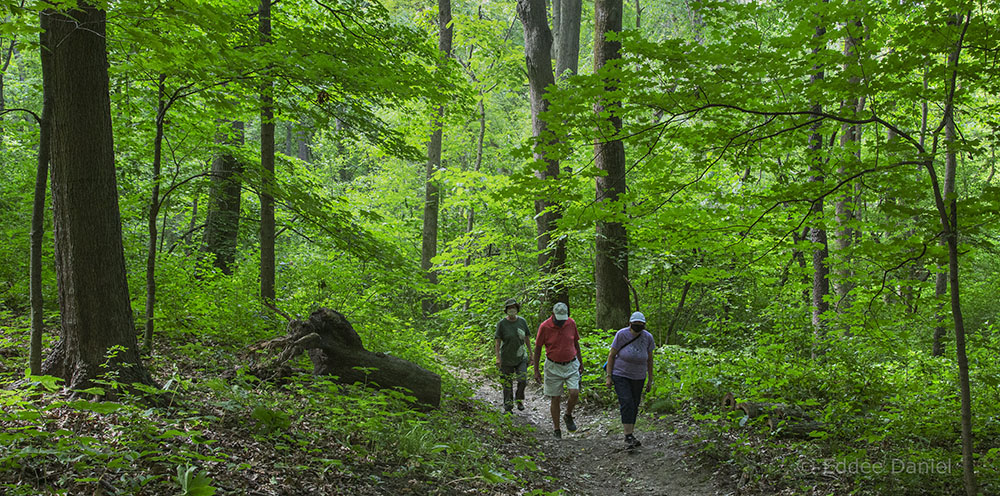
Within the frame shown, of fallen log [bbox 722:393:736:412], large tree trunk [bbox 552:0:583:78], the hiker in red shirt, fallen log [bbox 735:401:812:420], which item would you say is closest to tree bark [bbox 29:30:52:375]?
the hiker in red shirt

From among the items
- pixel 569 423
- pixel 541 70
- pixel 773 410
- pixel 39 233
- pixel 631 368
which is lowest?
pixel 569 423

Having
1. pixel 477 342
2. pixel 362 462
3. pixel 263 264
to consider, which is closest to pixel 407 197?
pixel 477 342

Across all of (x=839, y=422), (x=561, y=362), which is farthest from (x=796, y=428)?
(x=561, y=362)

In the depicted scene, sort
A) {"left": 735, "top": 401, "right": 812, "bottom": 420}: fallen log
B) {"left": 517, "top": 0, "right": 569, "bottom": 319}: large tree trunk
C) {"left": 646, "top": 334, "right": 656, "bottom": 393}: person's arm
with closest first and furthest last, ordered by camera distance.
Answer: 1. {"left": 735, "top": 401, "right": 812, "bottom": 420}: fallen log
2. {"left": 646, "top": 334, "right": 656, "bottom": 393}: person's arm
3. {"left": 517, "top": 0, "right": 569, "bottom": 319}: large tree trunk

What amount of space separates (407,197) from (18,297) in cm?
1340

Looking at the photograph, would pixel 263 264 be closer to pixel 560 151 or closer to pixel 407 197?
pixel 560 151

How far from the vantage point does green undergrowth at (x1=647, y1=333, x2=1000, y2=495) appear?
4.52m

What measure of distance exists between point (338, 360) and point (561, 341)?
3.06 metres

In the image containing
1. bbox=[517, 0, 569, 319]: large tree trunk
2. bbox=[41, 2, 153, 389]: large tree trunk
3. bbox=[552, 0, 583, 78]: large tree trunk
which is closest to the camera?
bbox=[41, 2, 153, 389]: large tree trunk

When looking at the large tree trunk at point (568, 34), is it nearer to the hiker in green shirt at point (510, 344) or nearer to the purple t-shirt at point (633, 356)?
the hiker in green shirt at point (510, 344)

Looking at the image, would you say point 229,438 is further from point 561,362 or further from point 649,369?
point 649,369

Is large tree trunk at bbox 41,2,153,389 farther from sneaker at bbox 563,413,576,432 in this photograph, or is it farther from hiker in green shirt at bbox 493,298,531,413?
sneaker at bbox 563,413,576,432

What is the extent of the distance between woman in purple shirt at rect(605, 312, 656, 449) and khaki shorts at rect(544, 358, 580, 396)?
2.64 ft

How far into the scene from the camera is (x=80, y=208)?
14.4 feet
